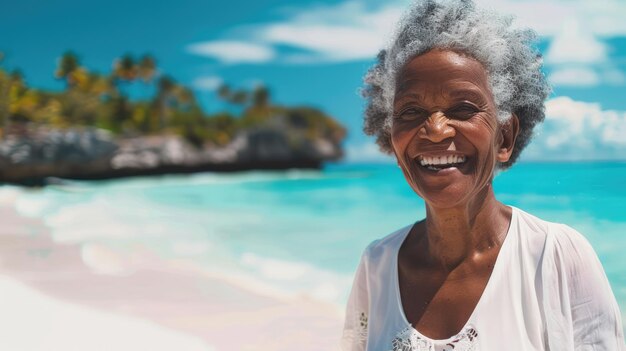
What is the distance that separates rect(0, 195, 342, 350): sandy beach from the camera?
4664 millimetres

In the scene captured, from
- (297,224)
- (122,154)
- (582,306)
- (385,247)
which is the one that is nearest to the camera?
(582,306)

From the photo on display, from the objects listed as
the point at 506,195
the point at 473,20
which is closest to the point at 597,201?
the point at 506,195

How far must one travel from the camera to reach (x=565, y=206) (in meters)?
2.45

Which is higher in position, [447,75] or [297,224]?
[297,224]

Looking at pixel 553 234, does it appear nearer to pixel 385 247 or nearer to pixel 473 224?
pixel 473 224

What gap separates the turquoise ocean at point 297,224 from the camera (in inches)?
94.9

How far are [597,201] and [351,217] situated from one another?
12417 mm

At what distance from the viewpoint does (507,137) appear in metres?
1.71

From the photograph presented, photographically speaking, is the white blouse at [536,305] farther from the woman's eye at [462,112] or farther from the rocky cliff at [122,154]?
the rocky cliff at [122,154]

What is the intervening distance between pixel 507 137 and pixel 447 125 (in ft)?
0.90

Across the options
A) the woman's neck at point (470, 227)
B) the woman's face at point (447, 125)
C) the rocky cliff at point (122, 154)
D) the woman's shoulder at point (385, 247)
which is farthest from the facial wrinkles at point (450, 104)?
the rocky cliff at point (122, 154)

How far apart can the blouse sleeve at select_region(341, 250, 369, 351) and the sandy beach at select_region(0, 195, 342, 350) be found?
8.51 feet

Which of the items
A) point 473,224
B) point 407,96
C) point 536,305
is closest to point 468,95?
point 407,96

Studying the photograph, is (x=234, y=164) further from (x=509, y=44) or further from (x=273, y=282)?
Result: (x=509, y=44)
